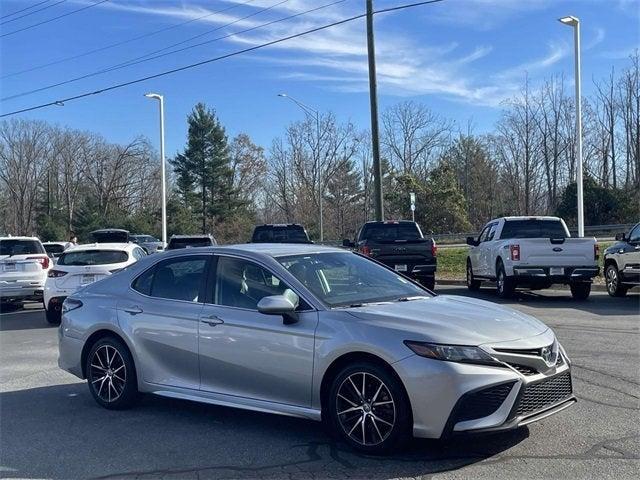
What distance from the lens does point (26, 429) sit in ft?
20.1

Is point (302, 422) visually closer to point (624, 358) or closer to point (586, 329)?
point (624, 358)

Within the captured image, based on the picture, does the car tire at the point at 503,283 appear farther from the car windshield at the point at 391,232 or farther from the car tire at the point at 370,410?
the car tire at the point at 370,410

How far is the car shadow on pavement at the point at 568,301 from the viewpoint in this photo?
44.7 ft

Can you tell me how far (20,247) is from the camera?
672 inches

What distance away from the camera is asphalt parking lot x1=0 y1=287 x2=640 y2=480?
476 cm

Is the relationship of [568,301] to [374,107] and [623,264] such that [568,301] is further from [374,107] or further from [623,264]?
[374,107]

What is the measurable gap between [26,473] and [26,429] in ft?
4.15

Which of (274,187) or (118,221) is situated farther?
(274,187)

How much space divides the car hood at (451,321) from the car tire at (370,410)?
1.22 feet

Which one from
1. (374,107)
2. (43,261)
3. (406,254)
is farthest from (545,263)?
(43,261)

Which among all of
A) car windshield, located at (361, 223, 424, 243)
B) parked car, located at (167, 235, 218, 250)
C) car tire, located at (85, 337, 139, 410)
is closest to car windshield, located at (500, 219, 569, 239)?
car windshield, located at (361, 223, 424, 243)

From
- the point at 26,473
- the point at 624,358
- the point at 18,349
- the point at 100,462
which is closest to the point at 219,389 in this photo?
the point at 100,462

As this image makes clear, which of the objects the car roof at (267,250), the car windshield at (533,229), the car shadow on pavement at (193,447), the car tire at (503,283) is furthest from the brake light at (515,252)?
the car shadow on pavement at (193,447)

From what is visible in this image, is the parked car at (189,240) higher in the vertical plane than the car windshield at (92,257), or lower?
higher
